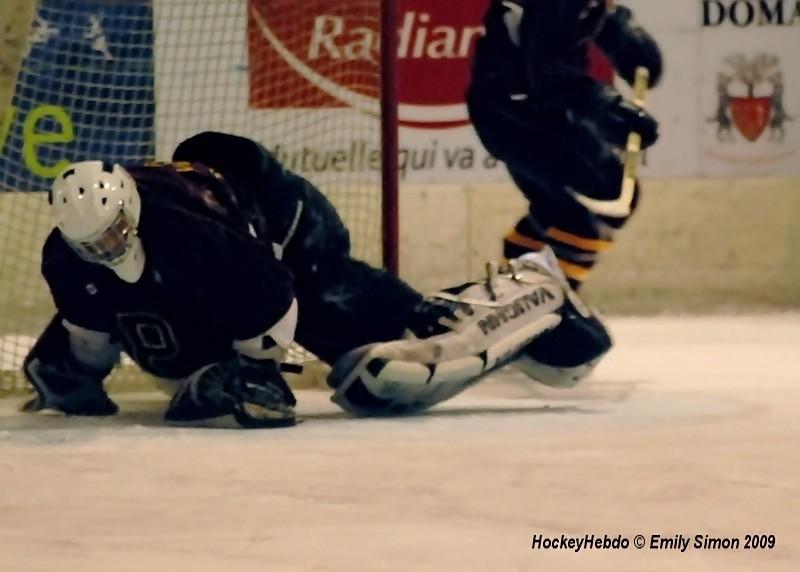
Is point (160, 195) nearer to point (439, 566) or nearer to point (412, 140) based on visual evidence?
point (439, 566)

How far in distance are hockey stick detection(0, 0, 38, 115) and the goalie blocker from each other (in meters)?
1.31

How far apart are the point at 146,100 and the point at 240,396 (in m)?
1.29

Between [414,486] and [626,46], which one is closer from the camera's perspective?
[414,486]

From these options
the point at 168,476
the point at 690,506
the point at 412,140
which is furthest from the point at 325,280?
the point at 412,140

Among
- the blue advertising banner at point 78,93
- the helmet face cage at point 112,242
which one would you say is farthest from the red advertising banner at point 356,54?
the helmet face cage at point 112,242

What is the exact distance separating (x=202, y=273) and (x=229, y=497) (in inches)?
21.1

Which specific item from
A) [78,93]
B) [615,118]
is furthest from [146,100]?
[615,118]

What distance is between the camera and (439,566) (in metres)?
1.36

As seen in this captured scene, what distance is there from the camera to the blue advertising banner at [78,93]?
11.0 ft

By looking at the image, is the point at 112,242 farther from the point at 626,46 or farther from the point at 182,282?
the point at 626,46

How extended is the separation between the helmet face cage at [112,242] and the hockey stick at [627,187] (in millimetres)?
1212

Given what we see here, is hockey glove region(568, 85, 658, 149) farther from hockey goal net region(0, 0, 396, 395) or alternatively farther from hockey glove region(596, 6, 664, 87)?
hockey goal net region(0, 0, 396, 395)

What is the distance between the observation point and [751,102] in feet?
15.6

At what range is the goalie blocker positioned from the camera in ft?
7.59
